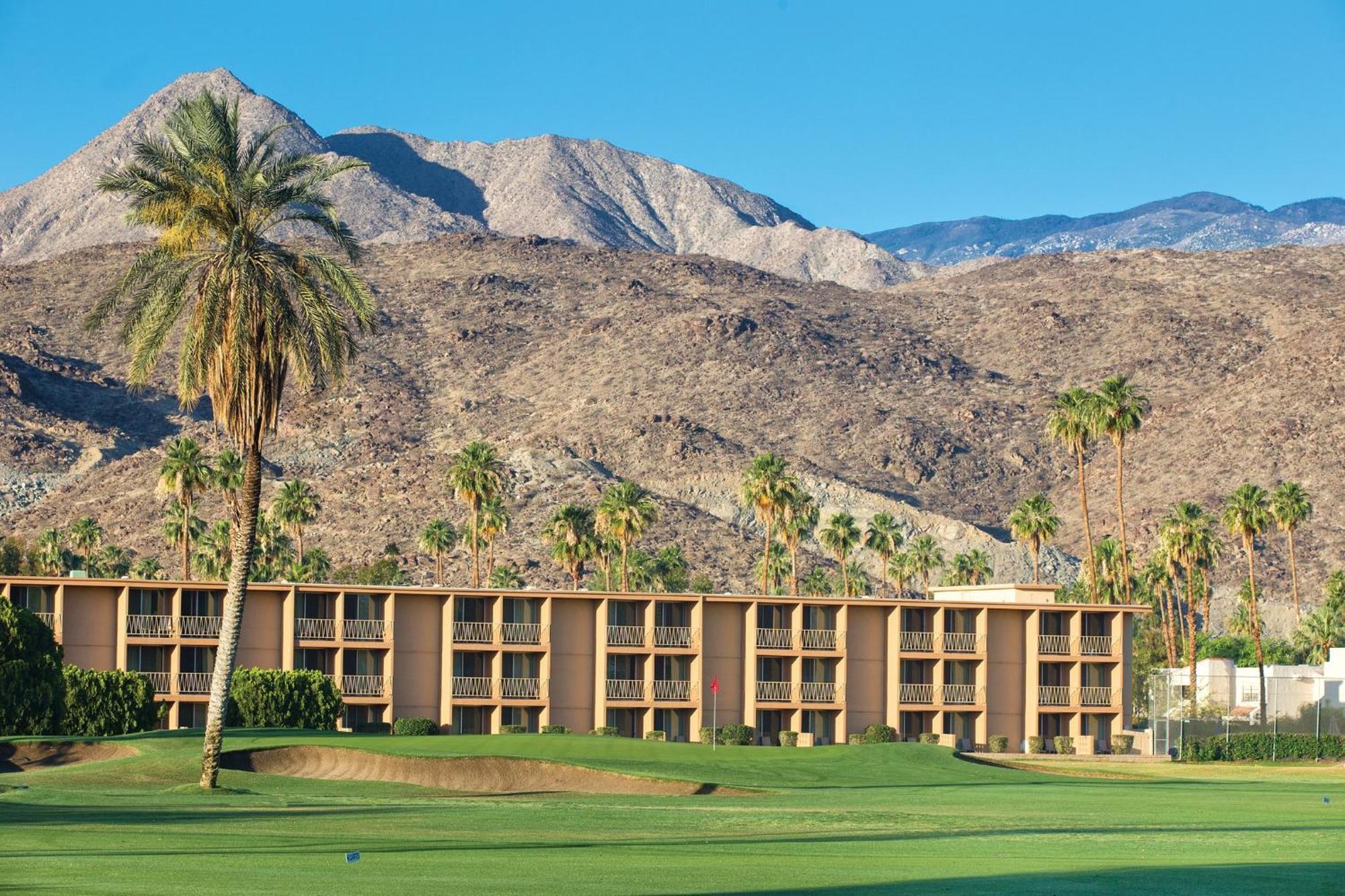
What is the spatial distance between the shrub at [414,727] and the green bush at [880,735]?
2091 cm

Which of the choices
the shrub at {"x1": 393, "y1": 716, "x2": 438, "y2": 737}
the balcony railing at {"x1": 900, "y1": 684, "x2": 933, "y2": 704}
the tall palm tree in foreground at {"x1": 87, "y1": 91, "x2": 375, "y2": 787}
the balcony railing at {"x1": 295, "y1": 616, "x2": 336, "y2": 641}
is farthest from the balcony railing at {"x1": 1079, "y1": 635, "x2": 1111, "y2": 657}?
the tall palm tree in foreground at {"x1": 87, "y1": 91, "x2": 375, "y2": 787}

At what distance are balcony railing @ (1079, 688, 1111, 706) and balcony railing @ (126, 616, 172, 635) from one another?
45904 millimetres

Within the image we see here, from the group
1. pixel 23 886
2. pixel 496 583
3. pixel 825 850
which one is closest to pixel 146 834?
pixel 23 886

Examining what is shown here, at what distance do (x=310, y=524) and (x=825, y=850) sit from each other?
174 m

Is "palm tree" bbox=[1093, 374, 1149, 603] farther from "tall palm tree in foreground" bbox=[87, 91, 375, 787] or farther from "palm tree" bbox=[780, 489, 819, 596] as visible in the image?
"tall palm tree in foreground" bbox=[87, 91, 375, 787]

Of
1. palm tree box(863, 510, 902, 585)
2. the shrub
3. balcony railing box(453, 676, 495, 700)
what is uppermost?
palm tree box(863, 510, 902, 585)

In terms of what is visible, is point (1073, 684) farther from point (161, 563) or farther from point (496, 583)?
point (161, 563)

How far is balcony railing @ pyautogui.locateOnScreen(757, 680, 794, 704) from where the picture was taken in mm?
92938

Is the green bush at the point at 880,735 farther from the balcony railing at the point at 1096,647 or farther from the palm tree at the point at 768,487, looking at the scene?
the palm tree at the point at 768,487

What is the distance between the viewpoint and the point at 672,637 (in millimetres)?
92438

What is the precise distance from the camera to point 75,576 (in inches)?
3467

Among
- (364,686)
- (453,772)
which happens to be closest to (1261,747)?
(364,686)

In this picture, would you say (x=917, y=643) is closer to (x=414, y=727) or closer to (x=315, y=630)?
(x=414, y=727)

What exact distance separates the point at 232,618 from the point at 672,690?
Answer: 1886 inches
